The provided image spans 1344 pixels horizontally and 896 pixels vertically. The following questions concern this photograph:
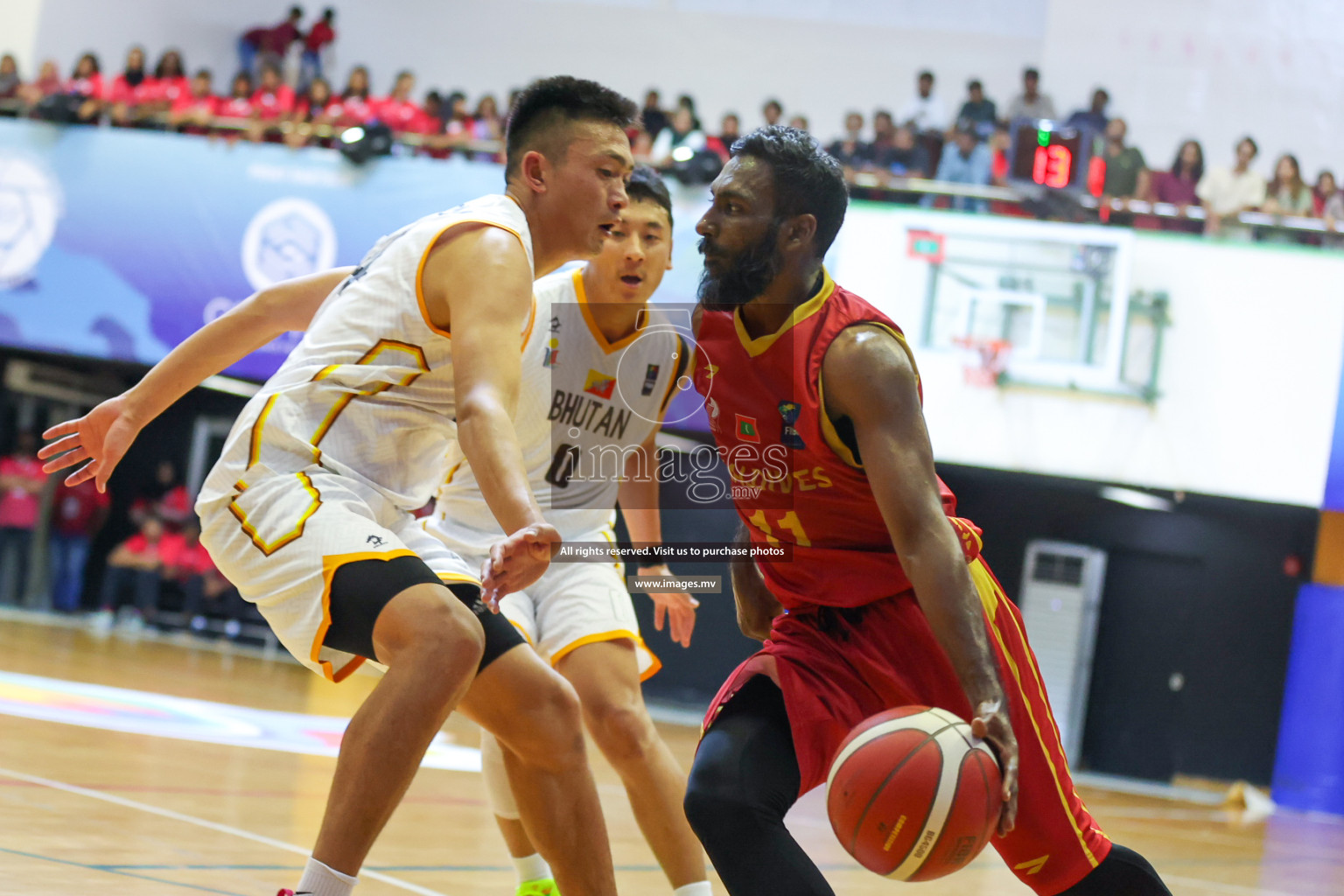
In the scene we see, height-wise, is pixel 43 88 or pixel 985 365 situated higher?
pixel 43 88

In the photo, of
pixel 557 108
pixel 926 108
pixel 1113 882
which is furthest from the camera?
pixel 926 108

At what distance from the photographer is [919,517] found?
258cm

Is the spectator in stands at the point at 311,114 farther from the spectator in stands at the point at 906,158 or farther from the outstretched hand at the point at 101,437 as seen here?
the outstretched hand at the point at 101,437

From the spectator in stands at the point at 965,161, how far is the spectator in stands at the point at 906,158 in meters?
0.18

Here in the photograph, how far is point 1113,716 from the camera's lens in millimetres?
14273

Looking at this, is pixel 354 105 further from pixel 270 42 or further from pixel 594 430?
pixel 594 430

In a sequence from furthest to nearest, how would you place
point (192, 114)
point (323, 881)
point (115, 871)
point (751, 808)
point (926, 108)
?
1. point (926, 108)
2. point (192, 114)
3. point (115, 871)
4. point (323, 881)
5. point (751, 808)

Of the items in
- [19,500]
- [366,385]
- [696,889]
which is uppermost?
[366,385]

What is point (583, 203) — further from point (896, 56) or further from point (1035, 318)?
point (896, 56)

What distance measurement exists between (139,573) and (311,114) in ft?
17.9

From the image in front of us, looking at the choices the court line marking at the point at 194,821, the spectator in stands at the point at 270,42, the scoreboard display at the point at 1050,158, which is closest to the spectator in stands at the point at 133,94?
the spectator in stands at the point at 270,42

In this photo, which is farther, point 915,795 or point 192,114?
point 192,114

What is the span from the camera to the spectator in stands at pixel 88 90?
42.8ft

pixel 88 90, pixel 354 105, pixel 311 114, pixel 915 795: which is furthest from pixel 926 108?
pixel 915 795
